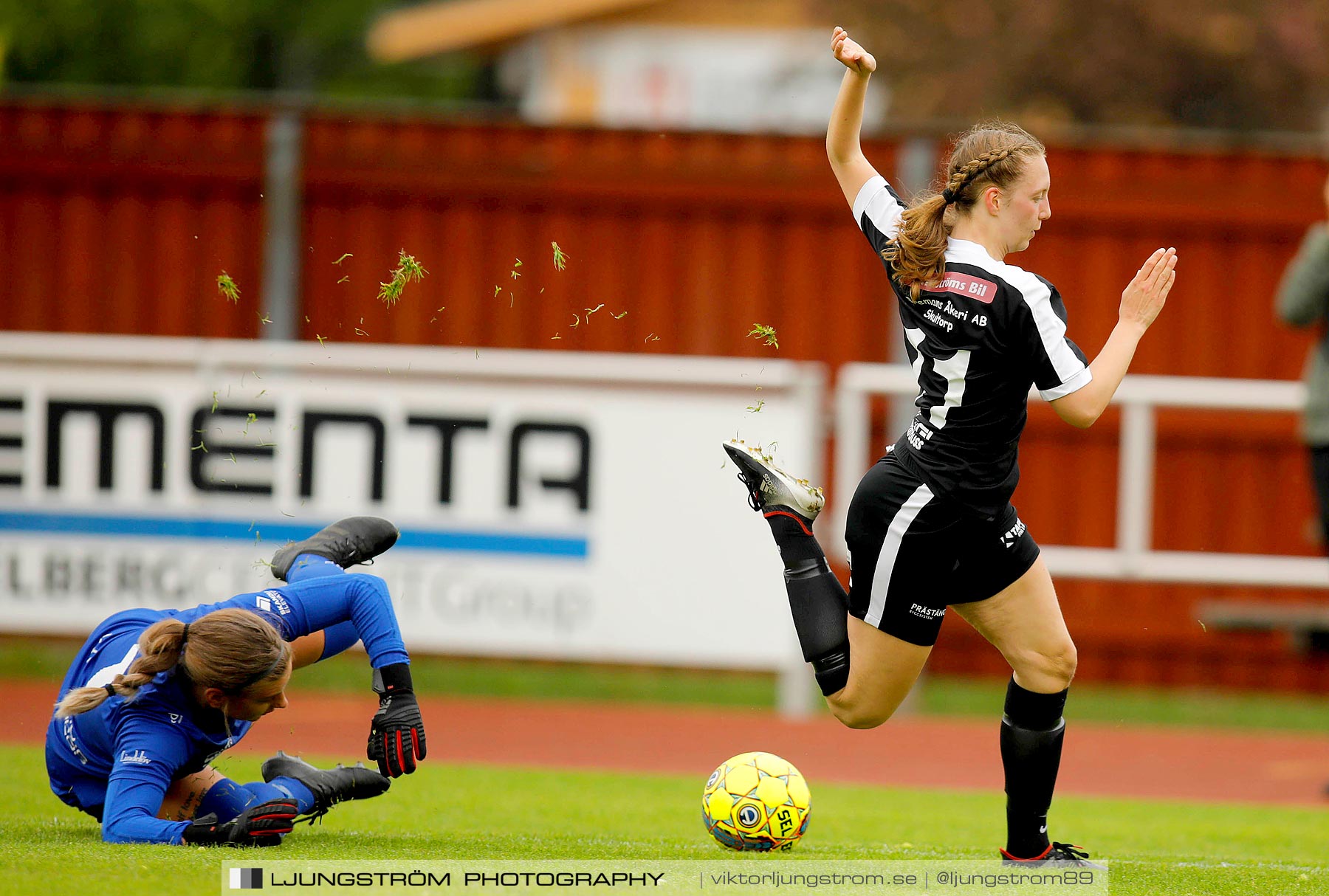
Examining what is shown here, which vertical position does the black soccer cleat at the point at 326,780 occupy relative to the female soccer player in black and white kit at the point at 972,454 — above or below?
below

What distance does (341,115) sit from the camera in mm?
10555

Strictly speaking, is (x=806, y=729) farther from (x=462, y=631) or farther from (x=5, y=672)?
(x=5, y=672)

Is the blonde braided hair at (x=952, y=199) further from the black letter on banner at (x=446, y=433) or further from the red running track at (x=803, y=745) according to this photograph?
the black letter on banner at (x=446, y=433)

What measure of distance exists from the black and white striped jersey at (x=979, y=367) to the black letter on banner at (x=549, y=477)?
4132mm

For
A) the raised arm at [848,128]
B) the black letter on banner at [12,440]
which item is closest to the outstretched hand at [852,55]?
the raised arm at [848,128]

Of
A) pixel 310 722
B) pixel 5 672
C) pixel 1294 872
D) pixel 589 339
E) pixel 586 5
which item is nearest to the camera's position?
pixel 1294 872

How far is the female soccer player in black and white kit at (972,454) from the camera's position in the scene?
445 centimetres

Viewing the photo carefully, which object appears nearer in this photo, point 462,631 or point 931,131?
point 462,631

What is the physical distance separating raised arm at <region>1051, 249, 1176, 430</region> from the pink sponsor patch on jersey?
0.35 metres

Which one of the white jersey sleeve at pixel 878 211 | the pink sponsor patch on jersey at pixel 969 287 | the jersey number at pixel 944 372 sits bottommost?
the jersey number at pixel 944 372

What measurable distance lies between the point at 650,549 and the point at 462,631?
115cm

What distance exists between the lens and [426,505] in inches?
343

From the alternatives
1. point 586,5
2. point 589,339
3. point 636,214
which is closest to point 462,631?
point 589,339

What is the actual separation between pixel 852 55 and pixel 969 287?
→ 89 cm
